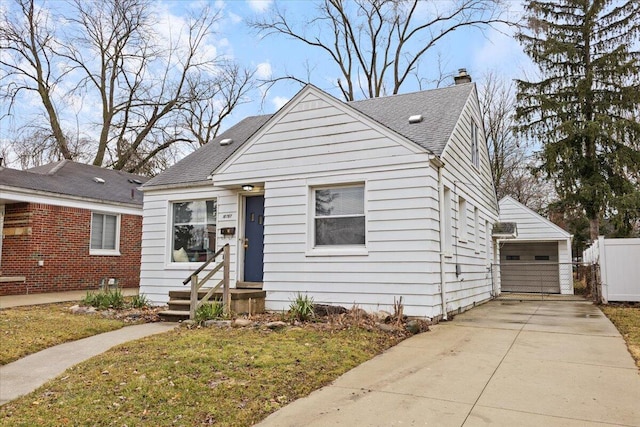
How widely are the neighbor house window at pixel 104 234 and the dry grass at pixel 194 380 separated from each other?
11.4m

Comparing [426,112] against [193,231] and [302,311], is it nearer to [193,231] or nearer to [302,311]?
[302,311]

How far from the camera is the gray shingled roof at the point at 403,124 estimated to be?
9255 millimetres

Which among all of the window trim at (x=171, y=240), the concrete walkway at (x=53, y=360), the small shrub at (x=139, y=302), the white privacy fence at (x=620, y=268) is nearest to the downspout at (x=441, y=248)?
the concrete walkway at (x=53, y=360)

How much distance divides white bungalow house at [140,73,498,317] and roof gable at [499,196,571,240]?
29.2 ft

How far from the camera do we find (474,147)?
41.9 feet

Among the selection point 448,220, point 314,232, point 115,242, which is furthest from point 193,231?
point 115,242

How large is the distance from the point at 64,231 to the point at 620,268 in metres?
16.4

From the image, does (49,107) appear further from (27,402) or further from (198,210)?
(27,402)

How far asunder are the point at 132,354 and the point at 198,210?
18.7 ft

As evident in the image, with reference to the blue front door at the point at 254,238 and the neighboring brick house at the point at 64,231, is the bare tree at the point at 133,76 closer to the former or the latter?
the neighboring brick house at the point at 64,231

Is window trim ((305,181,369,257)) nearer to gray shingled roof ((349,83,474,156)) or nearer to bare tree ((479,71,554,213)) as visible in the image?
gray shingled roof ((349,83,474,156))

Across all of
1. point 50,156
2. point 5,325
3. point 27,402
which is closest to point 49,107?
point 50,156

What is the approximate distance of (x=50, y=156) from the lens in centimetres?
2759

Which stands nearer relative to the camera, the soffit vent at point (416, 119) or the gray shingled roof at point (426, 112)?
the gray shingled roof at point (426, 112)
